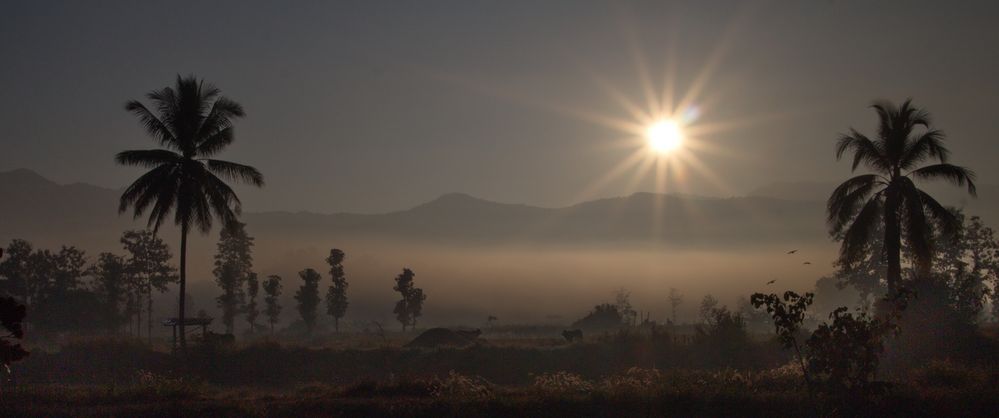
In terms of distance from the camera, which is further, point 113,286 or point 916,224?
point 113,286

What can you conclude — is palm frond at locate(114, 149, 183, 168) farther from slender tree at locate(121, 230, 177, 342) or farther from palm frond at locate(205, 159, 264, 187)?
slender tree at locate(121, 230, 177, 342)

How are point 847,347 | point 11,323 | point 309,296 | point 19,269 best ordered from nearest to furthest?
point 11,323 < point 847,347 < point 19,269 < point 309,296

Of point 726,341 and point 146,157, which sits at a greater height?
point 146,157

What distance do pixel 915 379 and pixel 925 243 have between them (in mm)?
7171

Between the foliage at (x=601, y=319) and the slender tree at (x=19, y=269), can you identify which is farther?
the foliage at (x=601, y=319)

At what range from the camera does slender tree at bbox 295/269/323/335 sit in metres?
85.1

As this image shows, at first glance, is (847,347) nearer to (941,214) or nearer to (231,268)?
(941,214)

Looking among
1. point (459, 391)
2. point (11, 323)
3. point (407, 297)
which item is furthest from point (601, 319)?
point (11, 323)

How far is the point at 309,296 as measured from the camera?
85.4 metres

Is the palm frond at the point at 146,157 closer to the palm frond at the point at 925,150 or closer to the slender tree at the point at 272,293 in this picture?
the palm frond at the point at 925,150

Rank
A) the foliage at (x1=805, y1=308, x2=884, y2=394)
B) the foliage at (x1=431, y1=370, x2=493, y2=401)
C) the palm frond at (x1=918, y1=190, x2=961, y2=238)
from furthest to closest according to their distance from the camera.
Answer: the palm frond at (x1=918, y1=190, x2=961, y2=238), the foliage at (x1=431, y1=370, x2=493, y2=401), the foliage at (x1=805, y1=308, x2=884, y2=394)

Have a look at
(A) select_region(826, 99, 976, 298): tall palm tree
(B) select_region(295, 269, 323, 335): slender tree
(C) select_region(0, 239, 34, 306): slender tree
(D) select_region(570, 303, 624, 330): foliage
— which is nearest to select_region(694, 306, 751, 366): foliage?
(A) select_region(826, 99, 976, 298): tall palm tree

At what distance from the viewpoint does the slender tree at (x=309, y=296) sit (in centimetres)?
8512

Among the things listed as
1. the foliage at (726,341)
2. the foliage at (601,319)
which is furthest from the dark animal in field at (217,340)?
the foliage at (601,319)
